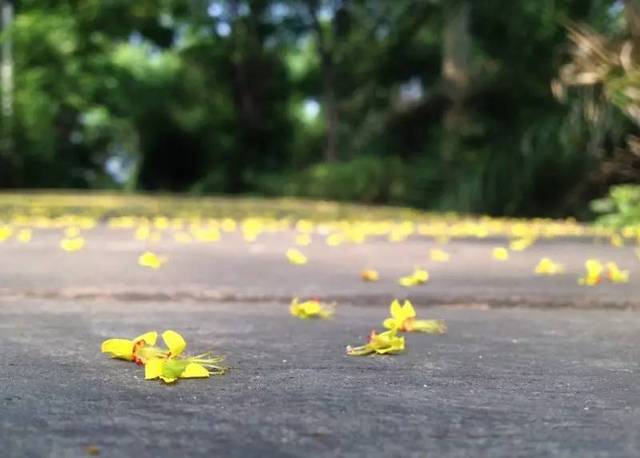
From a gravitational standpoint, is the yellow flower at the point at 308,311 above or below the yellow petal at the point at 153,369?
above

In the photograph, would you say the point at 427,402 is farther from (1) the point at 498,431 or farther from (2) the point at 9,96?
(2) the point at 9,96

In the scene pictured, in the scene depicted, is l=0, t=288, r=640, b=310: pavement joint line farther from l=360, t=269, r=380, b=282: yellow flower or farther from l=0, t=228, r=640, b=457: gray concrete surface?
l=360, t=269, r=380, b=282: yellow flower

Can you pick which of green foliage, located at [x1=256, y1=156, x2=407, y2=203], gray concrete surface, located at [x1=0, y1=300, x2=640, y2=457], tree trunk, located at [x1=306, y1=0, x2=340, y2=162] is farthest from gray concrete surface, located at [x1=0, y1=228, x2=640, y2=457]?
tree trunk, located at [x1=306, y1=0, x2=340, y2=162]

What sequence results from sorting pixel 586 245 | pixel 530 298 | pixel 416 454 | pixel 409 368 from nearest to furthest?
pixel 416 454
pixel 409 368
pixel 530 298
pixel 586 245

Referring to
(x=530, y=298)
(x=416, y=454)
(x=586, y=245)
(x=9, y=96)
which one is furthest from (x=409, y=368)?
(x=9, y=96)

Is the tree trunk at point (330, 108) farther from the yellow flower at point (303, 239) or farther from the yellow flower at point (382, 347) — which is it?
the yellow flower at point (382, 347)

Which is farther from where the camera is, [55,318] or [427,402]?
[55,318]

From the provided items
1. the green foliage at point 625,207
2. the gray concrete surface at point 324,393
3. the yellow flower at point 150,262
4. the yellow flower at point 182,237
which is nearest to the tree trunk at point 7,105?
the yellow flower at point 182,237
